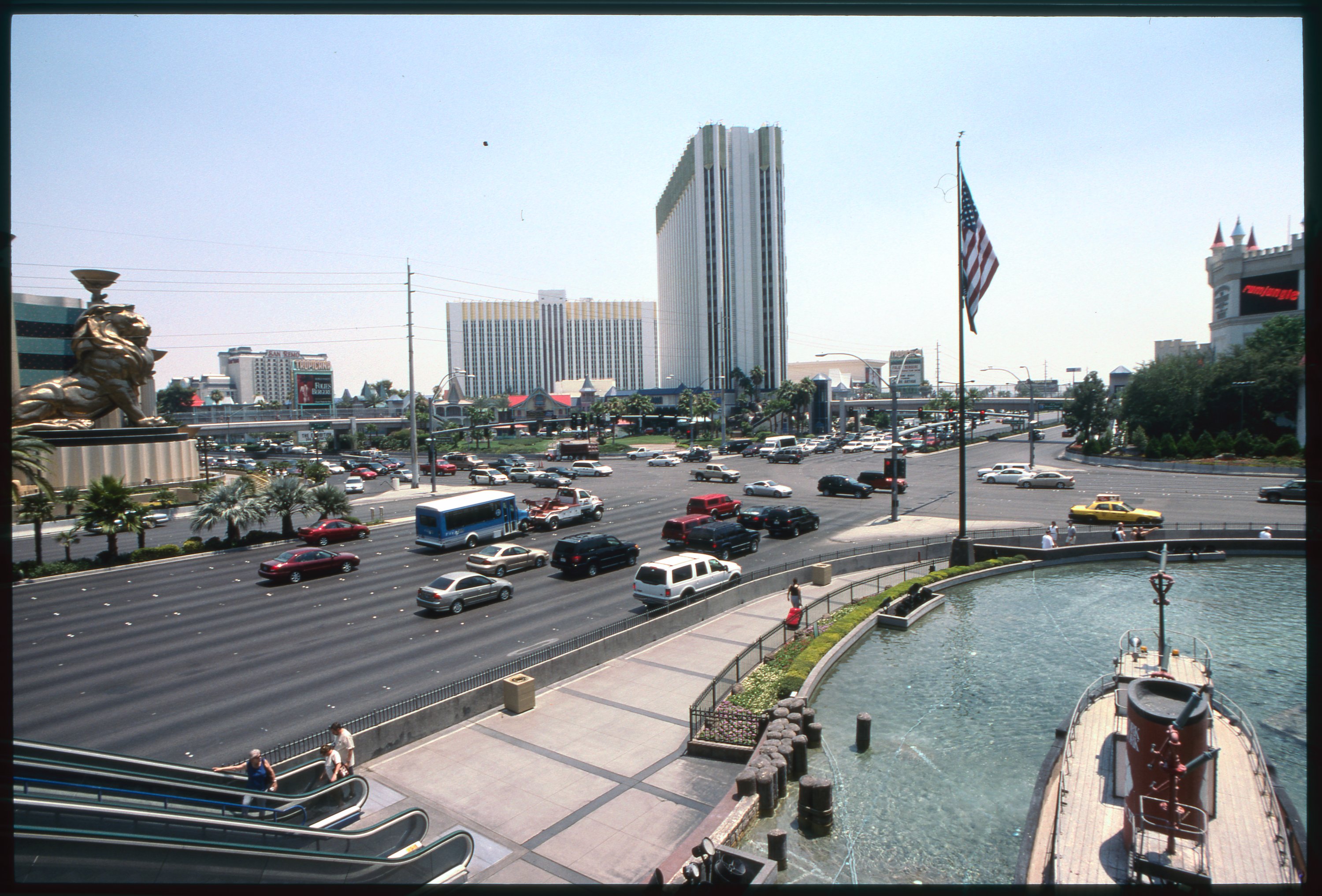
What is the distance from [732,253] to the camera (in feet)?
435

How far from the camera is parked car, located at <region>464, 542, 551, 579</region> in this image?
2772cm

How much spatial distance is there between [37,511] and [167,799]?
2968cm

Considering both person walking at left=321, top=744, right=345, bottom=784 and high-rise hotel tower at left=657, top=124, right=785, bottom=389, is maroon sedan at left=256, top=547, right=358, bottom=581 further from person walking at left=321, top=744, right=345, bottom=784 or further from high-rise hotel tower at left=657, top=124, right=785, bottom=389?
high-rise hotel tower at left=657, top=124, right=785, bottom=389

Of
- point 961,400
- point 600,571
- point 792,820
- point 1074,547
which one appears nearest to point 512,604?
point 600,571

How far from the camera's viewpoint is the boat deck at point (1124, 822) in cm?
847

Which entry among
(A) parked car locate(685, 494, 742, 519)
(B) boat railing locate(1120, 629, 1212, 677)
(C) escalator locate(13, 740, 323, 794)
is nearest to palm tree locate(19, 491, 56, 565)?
(C) escalator locate(13, 740, 323, 794)

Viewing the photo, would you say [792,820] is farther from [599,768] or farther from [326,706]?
[326,706]

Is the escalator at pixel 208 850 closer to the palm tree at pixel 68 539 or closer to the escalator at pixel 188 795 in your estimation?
the escalator at pixel 188 795

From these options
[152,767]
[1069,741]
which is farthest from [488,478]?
[1069,741]

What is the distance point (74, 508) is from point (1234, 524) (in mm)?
62156

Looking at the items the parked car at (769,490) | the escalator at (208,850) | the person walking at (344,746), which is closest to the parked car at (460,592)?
the person walking at (344,746)

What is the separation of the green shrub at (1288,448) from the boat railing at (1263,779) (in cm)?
5455

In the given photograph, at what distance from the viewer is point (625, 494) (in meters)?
51.4

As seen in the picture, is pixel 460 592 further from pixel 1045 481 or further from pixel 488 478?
pixel 1045 481
